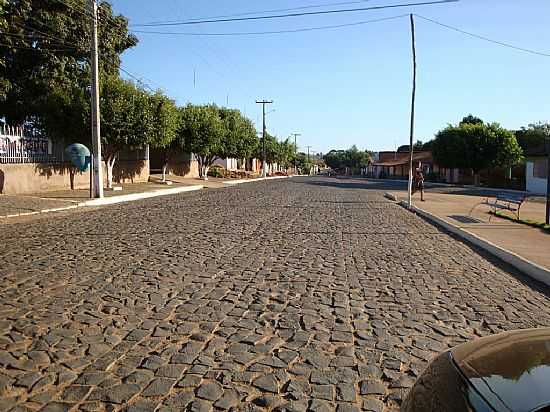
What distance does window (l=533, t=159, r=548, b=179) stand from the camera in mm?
38031

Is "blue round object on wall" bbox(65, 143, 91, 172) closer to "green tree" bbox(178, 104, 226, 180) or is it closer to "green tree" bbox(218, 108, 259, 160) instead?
"green tree" bbox(178, 104, 226, 180)

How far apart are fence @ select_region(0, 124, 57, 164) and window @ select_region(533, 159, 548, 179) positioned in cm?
3162

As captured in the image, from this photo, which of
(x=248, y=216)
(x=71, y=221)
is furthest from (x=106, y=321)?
(x=248, y=216)

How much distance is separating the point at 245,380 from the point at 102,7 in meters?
32.6

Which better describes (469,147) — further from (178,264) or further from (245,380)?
(245,380)

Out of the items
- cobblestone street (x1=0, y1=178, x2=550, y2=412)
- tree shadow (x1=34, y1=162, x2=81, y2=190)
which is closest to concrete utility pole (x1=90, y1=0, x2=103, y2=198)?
tree shadow (x1=34, y1=162, x2=81, y2=190)

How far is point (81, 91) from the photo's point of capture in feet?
80.6

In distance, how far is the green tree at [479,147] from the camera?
159ft

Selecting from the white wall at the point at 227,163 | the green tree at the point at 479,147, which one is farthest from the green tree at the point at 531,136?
the white wall at the point at 227,163

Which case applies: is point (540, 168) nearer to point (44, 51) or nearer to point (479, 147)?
point (479, 147)

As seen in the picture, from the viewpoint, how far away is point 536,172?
41094 millimetres

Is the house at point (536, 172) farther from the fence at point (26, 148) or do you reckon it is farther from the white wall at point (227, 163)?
the white wall at point (227, 163)

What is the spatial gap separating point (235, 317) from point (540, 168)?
130ft

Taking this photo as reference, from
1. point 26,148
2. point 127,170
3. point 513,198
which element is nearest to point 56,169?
point 26,148
